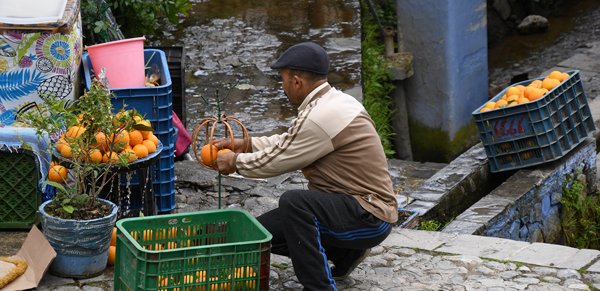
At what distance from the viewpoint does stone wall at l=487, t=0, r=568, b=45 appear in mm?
15172

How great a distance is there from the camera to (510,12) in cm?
1554

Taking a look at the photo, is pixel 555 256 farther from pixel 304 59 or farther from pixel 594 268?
pixel 304 59

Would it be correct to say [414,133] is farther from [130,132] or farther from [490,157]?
[130,132]

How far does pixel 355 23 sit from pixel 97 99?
594 cm

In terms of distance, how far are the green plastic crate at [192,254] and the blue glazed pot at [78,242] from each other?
0.38m

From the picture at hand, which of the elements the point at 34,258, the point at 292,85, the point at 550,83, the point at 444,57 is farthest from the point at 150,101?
the point at 444,57

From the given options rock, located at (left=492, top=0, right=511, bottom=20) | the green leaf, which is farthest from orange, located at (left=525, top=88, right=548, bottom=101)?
rock, located at (left=492, top=0, right=511, bottom=20)

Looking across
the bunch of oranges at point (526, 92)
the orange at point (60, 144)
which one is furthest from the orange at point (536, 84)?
the orange at point (60, 144)

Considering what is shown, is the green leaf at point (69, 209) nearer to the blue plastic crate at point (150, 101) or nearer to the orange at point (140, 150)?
the orange at point (140, 150)

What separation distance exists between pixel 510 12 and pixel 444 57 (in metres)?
4.77

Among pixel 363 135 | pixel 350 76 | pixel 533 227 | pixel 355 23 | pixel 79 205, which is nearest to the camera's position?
pixel 363 135

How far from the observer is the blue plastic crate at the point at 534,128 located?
882 cm

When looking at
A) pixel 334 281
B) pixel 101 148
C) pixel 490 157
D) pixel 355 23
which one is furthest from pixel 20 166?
pixel 355 23

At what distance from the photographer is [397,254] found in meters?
6.56
